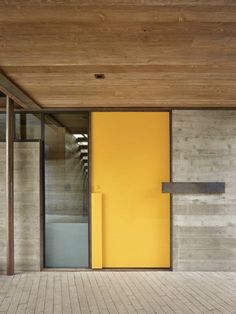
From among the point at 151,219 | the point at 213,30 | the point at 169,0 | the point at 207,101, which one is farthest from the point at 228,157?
the point at 169,0

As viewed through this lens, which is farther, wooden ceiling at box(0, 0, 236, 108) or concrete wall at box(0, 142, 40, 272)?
concrete wall at box(0, 142, 40, 272)

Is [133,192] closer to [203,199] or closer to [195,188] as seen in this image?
[195,188]

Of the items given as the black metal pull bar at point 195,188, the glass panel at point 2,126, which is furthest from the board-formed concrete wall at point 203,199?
the glass panel at point 2,126

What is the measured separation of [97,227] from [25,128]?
1.93 m

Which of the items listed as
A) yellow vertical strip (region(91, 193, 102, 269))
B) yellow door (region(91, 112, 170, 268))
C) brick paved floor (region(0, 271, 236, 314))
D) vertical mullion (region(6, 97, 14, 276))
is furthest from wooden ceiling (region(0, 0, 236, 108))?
brick paved floor (region(0, 271, 236, 314))

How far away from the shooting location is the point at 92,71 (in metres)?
3.66

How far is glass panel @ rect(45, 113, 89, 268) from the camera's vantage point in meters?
5.53

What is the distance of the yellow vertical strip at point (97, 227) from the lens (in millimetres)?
5473

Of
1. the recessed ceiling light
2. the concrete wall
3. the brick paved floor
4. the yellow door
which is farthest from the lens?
the yellow door

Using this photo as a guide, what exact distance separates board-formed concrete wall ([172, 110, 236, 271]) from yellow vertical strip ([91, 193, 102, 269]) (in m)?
1.15

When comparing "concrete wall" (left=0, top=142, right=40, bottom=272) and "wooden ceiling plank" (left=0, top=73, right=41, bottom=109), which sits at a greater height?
"wooden ceiling plank" (left=0, top=73, right=41, bottom=109)

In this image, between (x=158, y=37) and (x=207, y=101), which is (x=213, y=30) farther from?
(x=207, y=101)

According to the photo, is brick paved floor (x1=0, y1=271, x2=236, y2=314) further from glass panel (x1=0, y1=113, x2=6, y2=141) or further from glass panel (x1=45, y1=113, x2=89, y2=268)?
glass panel (x1=0, y1=113, x2=6, y2=141)

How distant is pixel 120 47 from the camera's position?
119 inches
